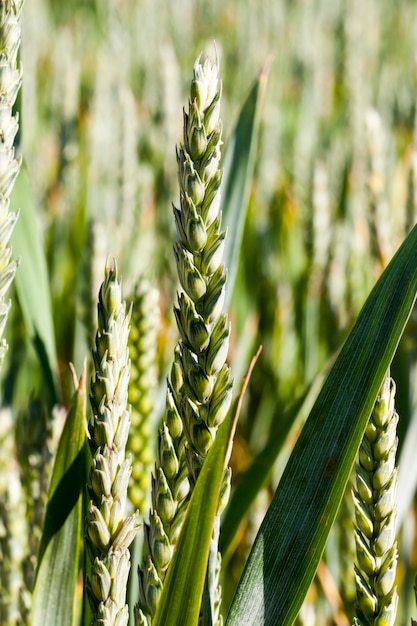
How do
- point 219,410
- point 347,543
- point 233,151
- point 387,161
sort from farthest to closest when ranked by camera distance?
point 387,161
point 347,543
point 233,151
point 219,410

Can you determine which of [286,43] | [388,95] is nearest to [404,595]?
[388,95]

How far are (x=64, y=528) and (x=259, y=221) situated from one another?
1216 mm

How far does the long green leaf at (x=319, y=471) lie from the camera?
406 mm

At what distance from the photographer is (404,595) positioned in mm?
817

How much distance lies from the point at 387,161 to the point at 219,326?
1.38 meters

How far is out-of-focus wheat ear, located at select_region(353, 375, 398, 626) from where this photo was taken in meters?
0.39

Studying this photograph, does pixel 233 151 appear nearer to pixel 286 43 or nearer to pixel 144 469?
pixel 144 469

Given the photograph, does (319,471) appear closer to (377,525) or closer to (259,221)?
(377,525)

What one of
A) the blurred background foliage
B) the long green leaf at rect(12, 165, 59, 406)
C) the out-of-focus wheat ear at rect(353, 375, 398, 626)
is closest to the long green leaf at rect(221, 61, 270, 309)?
the blurred background foliage

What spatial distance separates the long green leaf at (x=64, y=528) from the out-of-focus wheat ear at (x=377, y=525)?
16 centimetres

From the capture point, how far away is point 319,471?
0.42m

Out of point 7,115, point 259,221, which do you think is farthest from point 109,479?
point 259,221

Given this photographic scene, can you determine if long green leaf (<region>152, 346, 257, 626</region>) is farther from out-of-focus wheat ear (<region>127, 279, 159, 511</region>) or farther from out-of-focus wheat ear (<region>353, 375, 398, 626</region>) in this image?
out-of-focus wheat ear (<region>127, 279, 159, 511</region>)

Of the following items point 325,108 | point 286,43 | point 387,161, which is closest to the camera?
point 387,161
